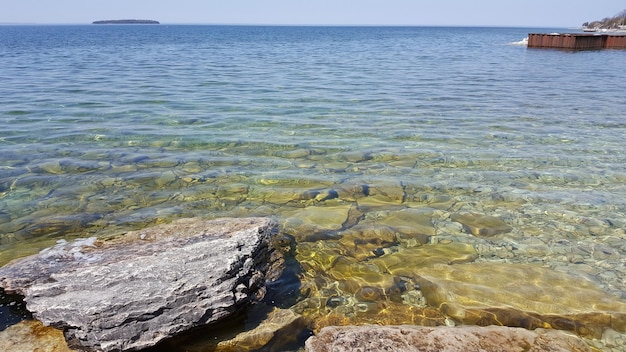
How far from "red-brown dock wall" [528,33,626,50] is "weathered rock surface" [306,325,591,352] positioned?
47.7 meters

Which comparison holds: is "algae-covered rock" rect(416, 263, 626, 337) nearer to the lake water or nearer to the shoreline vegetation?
the lake water

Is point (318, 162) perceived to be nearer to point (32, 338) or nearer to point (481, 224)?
point (481, 224)

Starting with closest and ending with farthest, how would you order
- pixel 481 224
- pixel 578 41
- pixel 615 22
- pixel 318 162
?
pixel 481 224, pixel 318 162, pixel 578 41, pixel 615 22

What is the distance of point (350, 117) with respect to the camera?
1202cm

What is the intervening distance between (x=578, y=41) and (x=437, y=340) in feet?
161

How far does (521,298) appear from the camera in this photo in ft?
14.6

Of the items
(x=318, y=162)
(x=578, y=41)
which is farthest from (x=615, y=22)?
(x=318, y=162)

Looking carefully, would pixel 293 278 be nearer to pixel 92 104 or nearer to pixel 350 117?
pixel 350 117

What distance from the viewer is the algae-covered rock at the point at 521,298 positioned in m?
4.10

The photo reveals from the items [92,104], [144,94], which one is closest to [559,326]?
[92,104]

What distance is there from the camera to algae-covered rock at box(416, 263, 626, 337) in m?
4.10

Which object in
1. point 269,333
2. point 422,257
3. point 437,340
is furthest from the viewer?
point 422,257

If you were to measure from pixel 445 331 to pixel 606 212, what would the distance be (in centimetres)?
408

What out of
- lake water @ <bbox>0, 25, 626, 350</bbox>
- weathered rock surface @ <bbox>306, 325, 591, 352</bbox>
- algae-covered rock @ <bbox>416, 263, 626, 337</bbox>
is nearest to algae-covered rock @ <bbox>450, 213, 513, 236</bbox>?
lake water @ <bbox>0, 25, 626, 350</bbox>
